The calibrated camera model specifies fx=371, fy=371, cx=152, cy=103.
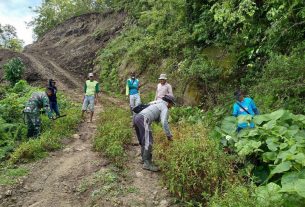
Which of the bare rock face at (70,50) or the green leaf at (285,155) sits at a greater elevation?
the bare rock face at (70,50)

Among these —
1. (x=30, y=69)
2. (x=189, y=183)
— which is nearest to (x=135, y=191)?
(x=189, y=183)

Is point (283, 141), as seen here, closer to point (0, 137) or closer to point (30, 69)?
point (0, 137)

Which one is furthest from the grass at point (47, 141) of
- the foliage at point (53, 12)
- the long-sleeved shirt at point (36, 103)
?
the foliage at point (53, 12)

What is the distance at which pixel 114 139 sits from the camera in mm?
9109

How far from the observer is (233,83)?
11.1 meters

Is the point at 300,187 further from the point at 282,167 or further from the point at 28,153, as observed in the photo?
the point at 28,153

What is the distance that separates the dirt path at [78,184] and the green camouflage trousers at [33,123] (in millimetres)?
1049

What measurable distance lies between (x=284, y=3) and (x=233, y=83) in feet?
9.42

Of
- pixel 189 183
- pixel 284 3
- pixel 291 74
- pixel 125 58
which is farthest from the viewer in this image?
pixel 125 58

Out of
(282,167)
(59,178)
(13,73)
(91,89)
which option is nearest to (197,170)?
(282,167)

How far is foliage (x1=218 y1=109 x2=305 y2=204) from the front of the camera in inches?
211

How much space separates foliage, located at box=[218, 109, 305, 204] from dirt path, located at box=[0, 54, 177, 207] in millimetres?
1619

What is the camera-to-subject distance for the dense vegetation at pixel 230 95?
227 inches

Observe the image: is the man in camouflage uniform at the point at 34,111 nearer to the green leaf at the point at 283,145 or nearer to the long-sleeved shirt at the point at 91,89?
the long-sleeved shirt at the point at 91,89
